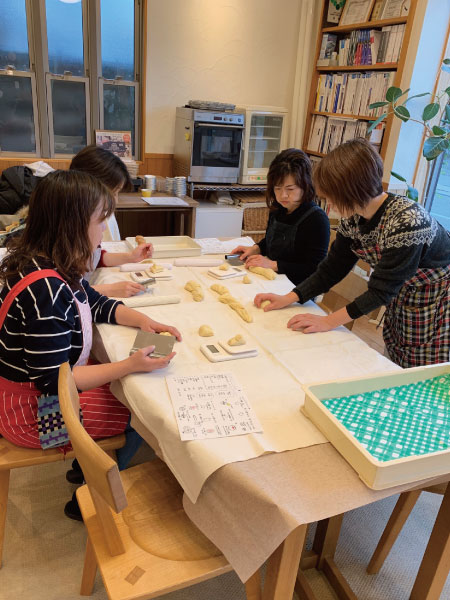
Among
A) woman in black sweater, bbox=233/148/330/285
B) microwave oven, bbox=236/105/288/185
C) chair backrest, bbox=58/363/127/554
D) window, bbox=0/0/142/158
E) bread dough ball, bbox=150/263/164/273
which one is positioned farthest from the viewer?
microwave oven, bbox=236/105/288/185

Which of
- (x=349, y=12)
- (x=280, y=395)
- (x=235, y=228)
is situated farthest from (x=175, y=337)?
(x=349, y=12)

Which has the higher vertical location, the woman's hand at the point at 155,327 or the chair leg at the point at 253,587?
the woman's hand at the point at 155,327

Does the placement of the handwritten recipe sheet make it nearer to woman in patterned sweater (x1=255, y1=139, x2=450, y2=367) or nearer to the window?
woman in patterned sweater (x1=255, y1=139, x2=450, y2=367)

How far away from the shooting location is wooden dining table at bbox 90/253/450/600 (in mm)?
827

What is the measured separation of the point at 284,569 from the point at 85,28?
386cm

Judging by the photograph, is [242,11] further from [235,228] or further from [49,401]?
[49,401]

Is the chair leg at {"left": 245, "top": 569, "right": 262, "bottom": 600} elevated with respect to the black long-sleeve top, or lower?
lower

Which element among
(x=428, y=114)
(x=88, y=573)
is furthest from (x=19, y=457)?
(x=428, y=114)

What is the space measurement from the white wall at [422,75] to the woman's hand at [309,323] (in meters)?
2.08

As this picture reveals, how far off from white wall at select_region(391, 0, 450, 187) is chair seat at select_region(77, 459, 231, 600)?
275cm

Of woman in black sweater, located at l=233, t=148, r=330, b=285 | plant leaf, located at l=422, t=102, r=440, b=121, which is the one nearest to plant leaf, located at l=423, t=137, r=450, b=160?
plant leaf, located at l=422, t=102, r=440, b=121

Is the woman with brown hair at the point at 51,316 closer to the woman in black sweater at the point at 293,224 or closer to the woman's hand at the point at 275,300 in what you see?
the woman's hand at the point at 275,300

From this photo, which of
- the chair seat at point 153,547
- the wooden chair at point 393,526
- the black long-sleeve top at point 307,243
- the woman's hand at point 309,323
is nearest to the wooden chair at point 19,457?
the chair seat at point 153,547

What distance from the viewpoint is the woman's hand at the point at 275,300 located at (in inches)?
62.6
